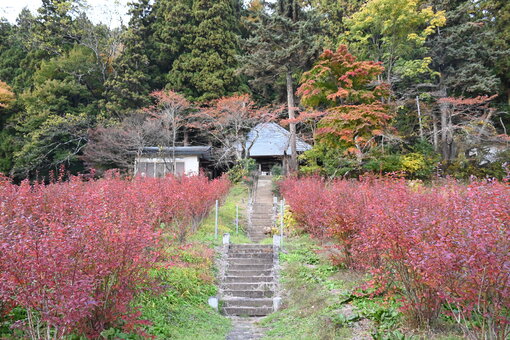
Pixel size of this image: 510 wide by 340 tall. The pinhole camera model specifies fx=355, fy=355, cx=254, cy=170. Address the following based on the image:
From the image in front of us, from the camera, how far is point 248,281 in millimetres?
8695

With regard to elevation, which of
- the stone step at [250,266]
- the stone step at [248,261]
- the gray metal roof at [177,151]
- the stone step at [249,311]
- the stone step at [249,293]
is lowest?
the stone step at [249,311]

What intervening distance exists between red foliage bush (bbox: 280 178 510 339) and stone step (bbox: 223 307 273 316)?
285 cm

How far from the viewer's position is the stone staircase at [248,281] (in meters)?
7.77

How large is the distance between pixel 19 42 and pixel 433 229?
107 ft

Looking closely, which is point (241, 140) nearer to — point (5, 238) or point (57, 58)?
point (57, 58)

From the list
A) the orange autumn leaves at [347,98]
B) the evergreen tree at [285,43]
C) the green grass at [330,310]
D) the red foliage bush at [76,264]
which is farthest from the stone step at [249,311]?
the evergreen tree at [285,43]

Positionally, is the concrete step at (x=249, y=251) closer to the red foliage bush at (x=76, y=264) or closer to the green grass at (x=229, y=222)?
the green grass at (x=229, y=222)

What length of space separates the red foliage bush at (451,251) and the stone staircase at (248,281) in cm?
309

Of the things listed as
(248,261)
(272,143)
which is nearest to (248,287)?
(248,261)

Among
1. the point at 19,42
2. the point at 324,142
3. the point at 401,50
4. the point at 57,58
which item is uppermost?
the point at 19,42

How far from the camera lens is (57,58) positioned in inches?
980

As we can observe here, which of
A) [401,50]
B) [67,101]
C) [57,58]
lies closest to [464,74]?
[401,50]

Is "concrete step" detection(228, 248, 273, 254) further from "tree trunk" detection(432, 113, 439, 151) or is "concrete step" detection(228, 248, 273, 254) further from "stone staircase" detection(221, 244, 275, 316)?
"tree trunk" detection(432, 113, 439, 151)

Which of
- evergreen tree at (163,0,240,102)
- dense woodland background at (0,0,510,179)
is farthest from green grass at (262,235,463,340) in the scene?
evergreen tree at (163,0,240,102)
